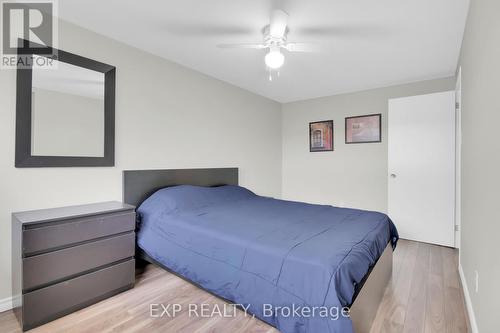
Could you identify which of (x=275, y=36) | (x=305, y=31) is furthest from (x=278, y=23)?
(x=305, y=31)

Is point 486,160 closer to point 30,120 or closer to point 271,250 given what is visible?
point 271,250

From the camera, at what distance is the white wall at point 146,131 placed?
1.86 m

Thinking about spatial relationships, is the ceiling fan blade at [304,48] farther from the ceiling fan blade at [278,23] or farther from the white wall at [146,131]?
the white wall at [146,131]

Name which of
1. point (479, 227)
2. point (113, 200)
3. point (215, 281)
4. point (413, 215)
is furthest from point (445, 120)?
point (113, 200)

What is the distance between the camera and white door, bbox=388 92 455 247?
10.5 feet

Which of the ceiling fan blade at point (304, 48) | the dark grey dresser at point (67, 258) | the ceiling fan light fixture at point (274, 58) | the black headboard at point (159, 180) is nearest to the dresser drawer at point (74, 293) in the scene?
the dark grey dresser at point (67, 258)

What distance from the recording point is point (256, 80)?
3.60 meters

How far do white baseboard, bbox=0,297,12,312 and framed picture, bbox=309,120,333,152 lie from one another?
13.7 feet

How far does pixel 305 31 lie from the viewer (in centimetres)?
225

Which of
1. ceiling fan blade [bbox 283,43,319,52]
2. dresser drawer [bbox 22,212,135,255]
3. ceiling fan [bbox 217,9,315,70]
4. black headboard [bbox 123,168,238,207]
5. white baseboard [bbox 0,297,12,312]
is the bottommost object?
white baseboard [bbox 0,297,12,312]

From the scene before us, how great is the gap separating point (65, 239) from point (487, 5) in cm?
291

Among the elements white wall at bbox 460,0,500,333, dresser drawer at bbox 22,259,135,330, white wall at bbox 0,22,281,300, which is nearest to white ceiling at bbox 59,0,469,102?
white wall at bbox 0,22,281,300

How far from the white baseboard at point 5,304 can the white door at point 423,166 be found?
14.0 ft

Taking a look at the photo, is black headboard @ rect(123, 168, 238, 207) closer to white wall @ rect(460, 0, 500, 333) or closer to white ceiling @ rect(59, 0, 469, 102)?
white ceiling @ rect(59, 0, 469, 102)
